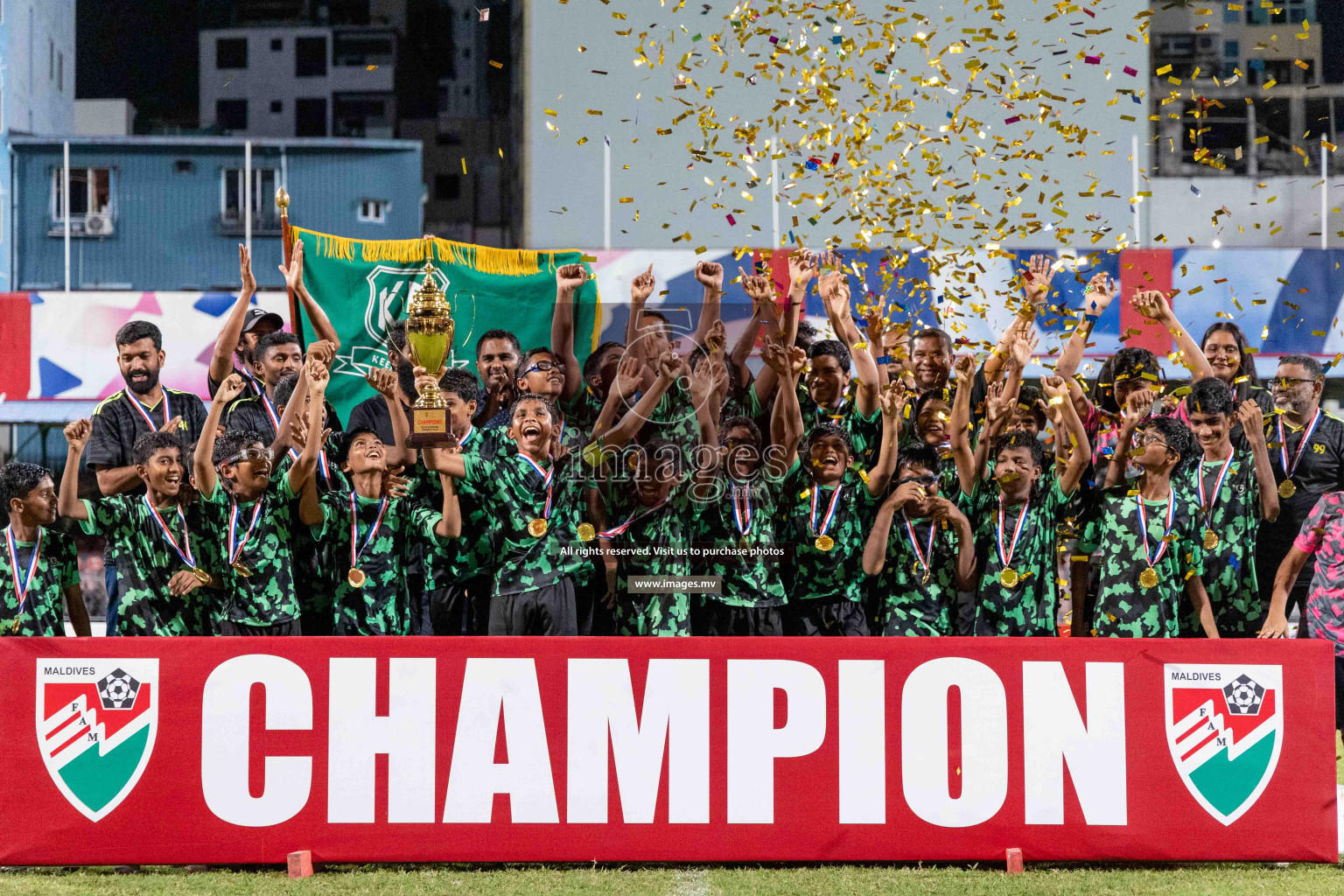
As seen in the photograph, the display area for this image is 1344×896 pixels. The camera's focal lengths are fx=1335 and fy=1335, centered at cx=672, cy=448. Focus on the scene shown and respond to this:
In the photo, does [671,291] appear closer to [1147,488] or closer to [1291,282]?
[1291,282]

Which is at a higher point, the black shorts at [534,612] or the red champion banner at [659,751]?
Answer: the black shorts at [534,612]

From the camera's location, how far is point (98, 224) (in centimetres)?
2270

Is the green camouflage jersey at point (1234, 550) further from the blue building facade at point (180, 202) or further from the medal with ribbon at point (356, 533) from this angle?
the blue building facade at point (180, 202)

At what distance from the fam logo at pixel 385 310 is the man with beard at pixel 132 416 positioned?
2.32 ft

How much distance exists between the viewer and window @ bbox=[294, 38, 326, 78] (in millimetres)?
31844

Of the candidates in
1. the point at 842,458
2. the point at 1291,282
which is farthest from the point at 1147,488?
the point at 1291,282

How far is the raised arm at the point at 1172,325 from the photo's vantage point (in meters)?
5.50

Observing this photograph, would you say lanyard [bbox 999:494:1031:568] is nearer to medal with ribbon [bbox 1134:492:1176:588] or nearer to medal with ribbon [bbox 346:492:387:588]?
medal with ribbon [bbox 1134:492:1176:588]

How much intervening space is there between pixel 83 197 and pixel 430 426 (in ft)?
67.0

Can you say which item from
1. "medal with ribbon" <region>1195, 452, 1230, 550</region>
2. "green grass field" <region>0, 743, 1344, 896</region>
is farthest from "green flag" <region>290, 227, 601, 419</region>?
"medal with ribbon" <region>1195, 452, 1230, 550</region>

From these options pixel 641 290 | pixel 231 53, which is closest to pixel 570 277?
pixel 641 290

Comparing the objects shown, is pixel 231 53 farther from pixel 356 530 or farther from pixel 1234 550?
pixel 1234 550

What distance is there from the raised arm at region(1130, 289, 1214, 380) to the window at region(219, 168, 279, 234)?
19.9 metres

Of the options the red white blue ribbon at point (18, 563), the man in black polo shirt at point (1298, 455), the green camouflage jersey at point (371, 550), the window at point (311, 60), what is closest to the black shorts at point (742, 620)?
the green camouflage jersey at point (371, 550)
